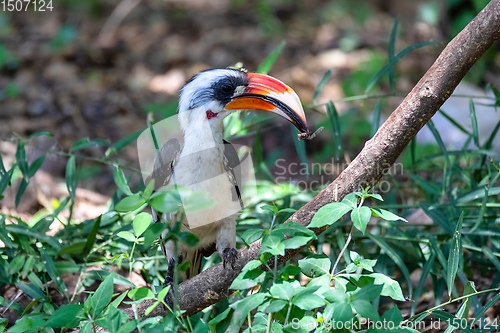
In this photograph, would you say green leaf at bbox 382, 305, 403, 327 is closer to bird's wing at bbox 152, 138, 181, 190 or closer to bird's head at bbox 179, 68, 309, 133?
bird's head at bbox 179, 68, 309, 133

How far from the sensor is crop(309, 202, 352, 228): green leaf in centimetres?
178

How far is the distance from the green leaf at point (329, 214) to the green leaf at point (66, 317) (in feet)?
3.01

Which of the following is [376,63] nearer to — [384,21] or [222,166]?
[384,21]

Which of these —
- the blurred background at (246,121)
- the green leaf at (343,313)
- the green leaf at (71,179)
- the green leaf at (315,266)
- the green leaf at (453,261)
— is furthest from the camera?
the green leaf at (71,179)

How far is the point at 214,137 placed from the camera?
8.41 feet

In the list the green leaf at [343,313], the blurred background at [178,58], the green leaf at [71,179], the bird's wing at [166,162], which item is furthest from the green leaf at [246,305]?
the blurred background at [178,58]

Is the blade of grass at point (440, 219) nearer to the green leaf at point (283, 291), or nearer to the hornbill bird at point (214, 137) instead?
the hornbill bird at point (214, 137)

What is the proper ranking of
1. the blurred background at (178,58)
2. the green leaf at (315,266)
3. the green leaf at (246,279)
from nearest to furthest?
the green leaf at (246,279) < the green leaf at (315,266) < the blurred background at (178,58)

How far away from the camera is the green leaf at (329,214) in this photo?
1775 millimetres

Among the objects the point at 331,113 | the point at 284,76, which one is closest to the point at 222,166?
the point at 331,113

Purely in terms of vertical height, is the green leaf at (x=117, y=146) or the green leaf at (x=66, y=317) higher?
the green leaf at (x=117, y=146)

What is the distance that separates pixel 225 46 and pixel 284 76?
1.33 meters

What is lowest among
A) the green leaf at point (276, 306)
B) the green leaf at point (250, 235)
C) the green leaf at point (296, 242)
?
the green leaf at point (276, 306)

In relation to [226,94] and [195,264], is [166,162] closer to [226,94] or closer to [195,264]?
[226,94]
